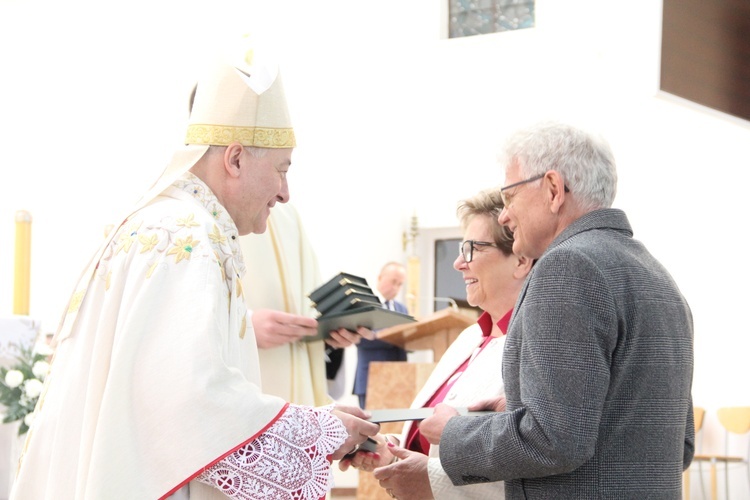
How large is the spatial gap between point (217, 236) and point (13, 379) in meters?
2.28

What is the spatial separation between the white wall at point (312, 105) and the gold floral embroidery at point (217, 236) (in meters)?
Result: 8.29

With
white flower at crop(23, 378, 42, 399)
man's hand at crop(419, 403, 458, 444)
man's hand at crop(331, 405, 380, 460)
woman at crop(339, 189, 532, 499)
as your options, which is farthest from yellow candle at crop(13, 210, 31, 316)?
man's hand at crop(419, 403, 458, 444)

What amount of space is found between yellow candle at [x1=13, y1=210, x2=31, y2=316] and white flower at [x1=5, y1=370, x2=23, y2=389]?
968 millimetres

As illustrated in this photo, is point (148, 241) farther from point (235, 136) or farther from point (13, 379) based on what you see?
point (13, 379)

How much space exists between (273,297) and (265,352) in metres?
0.22

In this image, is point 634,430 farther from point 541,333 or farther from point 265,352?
point 265,352

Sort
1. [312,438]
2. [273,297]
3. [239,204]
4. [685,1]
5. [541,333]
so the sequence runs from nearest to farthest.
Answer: [541,333], [312,438], [239,204], [273,297], [685,1]

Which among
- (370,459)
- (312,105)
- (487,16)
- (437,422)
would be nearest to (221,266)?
(437,422)

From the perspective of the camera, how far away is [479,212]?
338 centimetres

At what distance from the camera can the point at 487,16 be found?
38.0 ft

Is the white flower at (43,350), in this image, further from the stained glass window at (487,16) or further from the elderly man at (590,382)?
the stained glass window at (487,16)

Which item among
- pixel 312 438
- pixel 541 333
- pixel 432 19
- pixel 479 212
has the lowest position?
pixel 312 438

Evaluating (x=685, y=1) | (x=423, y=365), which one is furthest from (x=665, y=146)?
(x=685, y=1)

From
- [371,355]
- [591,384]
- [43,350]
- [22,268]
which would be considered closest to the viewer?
[591,384]
